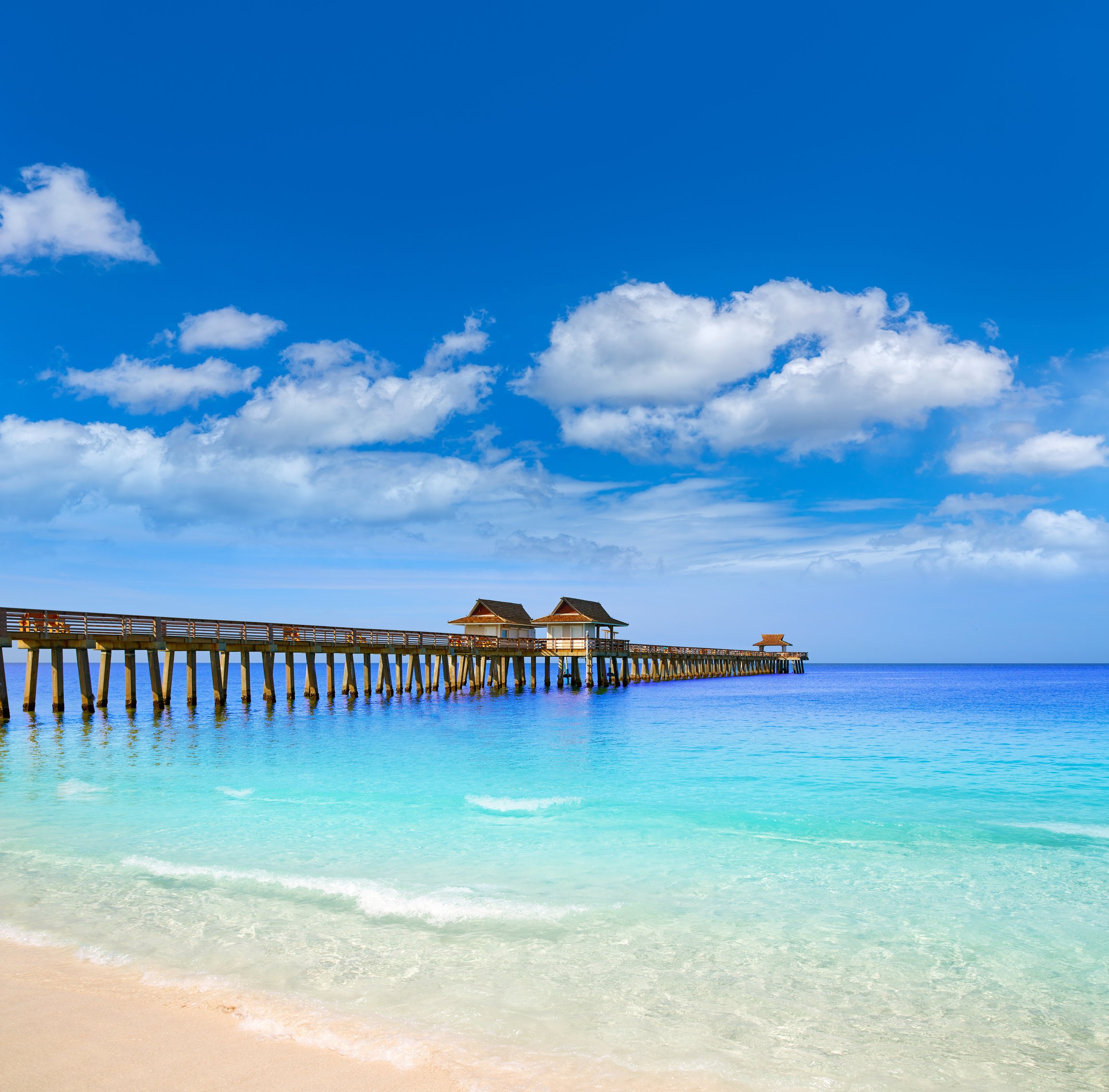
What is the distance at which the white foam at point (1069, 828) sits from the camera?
1187cm

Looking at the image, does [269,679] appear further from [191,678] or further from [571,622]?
[571,622]

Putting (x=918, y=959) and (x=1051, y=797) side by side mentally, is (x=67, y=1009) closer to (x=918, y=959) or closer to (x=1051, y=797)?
(x=918, y=959)

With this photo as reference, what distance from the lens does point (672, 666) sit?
7169 cm

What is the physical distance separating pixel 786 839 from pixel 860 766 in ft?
27.9

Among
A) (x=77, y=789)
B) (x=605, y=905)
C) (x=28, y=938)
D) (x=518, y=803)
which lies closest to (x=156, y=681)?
(x=77, y=789)

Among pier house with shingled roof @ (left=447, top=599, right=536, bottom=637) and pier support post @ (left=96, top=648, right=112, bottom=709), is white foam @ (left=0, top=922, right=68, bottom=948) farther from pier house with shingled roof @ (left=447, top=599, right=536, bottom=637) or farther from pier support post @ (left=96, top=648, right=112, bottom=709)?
pier house with shingled roof @ (left=447, top=599, right=536, bottom=637)

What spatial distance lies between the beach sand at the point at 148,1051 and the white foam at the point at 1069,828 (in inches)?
439

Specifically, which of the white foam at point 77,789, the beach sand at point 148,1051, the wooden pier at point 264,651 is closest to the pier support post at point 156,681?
the wooden pier at point 264,651

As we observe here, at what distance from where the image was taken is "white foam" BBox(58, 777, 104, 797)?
13.5 meters

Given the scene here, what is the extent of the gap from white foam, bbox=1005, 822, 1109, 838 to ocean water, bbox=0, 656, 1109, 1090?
61 mm

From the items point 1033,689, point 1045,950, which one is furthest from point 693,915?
point 1033,689

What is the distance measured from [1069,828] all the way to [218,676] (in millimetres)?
26613

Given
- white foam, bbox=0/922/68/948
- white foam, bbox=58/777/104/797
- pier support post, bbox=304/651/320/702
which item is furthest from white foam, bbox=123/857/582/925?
pier support post, bbox=304/651/320/702

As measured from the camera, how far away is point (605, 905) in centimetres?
806
